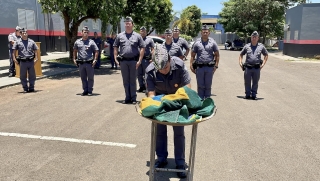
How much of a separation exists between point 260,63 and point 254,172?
16.6 feet

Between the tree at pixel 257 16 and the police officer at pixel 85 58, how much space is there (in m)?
32.4

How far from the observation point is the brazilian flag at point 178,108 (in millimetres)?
2900

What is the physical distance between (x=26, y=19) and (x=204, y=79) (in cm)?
1487

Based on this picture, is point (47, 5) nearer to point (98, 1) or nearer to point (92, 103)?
point (98, 1)

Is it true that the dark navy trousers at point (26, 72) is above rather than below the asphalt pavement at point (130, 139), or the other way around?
above

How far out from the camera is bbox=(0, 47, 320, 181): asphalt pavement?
4109 millimetres

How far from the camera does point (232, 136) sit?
18.1 ft

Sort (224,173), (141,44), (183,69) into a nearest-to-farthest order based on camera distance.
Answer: (183,69) < (224,173) < (141,44)

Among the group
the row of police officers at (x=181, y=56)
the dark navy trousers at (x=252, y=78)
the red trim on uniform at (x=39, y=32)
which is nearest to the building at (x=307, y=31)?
the row of police officers at (x=181, y=56)

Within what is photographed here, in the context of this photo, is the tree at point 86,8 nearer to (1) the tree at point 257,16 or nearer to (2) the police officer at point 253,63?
(2) the police officer at point 253,63

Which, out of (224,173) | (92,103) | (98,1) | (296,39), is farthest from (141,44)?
(296,39)

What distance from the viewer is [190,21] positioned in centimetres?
5859

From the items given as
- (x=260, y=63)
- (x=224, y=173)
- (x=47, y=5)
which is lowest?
(x=224, y=173)

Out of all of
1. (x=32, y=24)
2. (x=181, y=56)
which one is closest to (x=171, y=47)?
(x=181, y=56)
